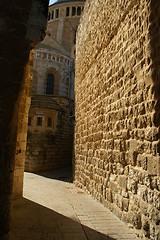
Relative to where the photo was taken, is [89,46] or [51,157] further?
[51,157]

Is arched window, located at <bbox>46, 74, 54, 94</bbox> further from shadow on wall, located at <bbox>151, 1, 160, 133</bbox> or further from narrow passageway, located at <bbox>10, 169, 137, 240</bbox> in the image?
shadow on wall, located at <bbox>151, 1, 160, 133</bbox>

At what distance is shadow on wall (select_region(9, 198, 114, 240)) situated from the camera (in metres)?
3.07

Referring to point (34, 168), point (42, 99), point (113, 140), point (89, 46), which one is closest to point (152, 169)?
point (113, 140)

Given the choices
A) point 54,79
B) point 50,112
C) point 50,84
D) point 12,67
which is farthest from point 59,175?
point 54,79

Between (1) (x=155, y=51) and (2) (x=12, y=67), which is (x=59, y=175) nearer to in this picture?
(1) (x=155, y=51)

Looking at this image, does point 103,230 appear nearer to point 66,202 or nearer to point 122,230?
point 122,230

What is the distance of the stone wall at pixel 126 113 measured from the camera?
2.84 meters

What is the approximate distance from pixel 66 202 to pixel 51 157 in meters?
9.58

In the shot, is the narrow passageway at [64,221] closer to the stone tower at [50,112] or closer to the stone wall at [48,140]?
the stone wall at [48,140]

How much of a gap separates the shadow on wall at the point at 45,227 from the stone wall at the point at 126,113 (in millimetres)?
868

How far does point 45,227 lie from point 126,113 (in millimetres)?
2565

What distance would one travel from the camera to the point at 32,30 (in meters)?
2.41

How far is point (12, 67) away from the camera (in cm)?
221

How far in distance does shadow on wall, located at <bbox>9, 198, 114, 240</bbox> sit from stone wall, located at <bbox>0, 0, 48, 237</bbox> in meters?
1.28
